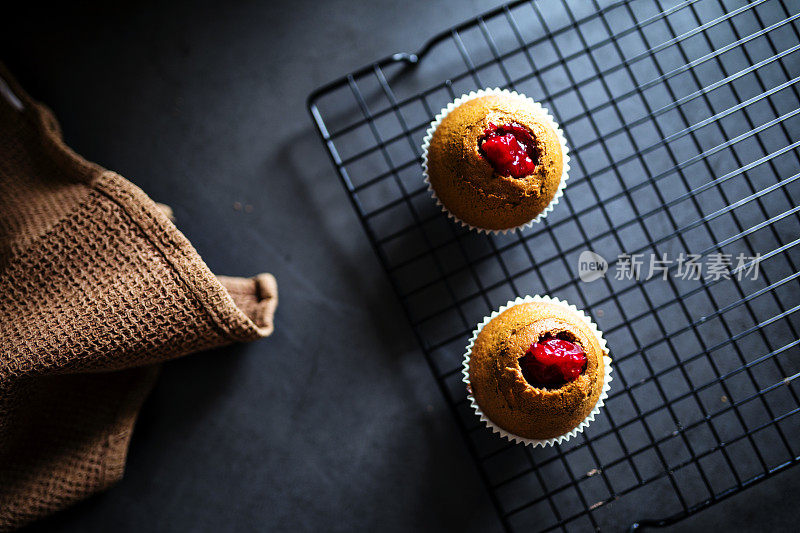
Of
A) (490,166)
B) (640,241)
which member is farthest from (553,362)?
(640,241)

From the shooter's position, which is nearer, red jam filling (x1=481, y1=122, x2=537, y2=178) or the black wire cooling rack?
red jam filling (x1=481, y1=122, x2=537, y2=178)

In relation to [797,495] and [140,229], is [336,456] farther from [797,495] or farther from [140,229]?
[797,495]

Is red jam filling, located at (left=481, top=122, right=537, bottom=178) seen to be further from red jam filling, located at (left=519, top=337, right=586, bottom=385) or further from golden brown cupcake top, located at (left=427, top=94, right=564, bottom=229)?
red jam filling, located at (left=519, top=337, right=586, bottom=385)

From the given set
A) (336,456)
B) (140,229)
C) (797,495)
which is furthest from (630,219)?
(140,229)

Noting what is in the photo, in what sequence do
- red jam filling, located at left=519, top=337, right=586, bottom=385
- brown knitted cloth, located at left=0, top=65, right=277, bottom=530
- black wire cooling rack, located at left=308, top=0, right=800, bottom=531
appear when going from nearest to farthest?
red jam filling, located at left=519, top=337, right=586, bottom=385 → brown knitted cloth, located at left=0, top=65, right=277, bottom=530 → black wire cooling rack, located at left=308, top=0, right=800, bottom=531

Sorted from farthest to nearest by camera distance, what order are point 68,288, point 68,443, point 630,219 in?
point 630,219, point 68,443, point 68,288

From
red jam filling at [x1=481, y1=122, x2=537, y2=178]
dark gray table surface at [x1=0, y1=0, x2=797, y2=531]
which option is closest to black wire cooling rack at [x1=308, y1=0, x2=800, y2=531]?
dark gray table surface at [x1=0, y1=0, x2=797, y2=531]

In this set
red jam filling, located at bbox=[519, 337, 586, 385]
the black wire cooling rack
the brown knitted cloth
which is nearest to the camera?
red jam filling, located at bbox=[519, 337, 586, 385]
